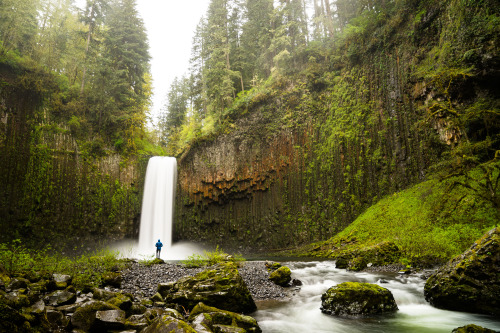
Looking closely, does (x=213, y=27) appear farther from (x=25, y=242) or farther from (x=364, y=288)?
(x=364, y=288)

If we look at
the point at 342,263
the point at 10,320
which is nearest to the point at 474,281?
the point at 342,263

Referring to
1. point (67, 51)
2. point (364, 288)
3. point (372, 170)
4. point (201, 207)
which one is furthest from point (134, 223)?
point (364, 288)

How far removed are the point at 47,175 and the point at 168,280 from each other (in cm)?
2060

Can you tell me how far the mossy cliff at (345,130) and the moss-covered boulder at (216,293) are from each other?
10.5m

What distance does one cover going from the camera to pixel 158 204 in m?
29.3

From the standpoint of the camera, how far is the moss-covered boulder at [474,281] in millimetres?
6008

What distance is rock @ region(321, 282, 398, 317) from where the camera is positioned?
6680mm

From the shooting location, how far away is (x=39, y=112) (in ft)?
78.8

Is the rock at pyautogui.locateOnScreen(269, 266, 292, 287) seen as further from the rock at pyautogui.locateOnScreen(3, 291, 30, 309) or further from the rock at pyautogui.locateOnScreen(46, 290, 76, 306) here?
the rock at pyautogui.locateOnScreen(3, 291, 30, 309)

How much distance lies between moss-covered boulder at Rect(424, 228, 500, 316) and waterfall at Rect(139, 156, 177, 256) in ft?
86.2

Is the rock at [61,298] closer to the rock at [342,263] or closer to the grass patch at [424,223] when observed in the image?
the rock at [342,263]

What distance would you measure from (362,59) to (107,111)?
25958 mm

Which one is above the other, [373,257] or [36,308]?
[36,308]

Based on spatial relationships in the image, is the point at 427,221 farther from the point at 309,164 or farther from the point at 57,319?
the point at 57,319
